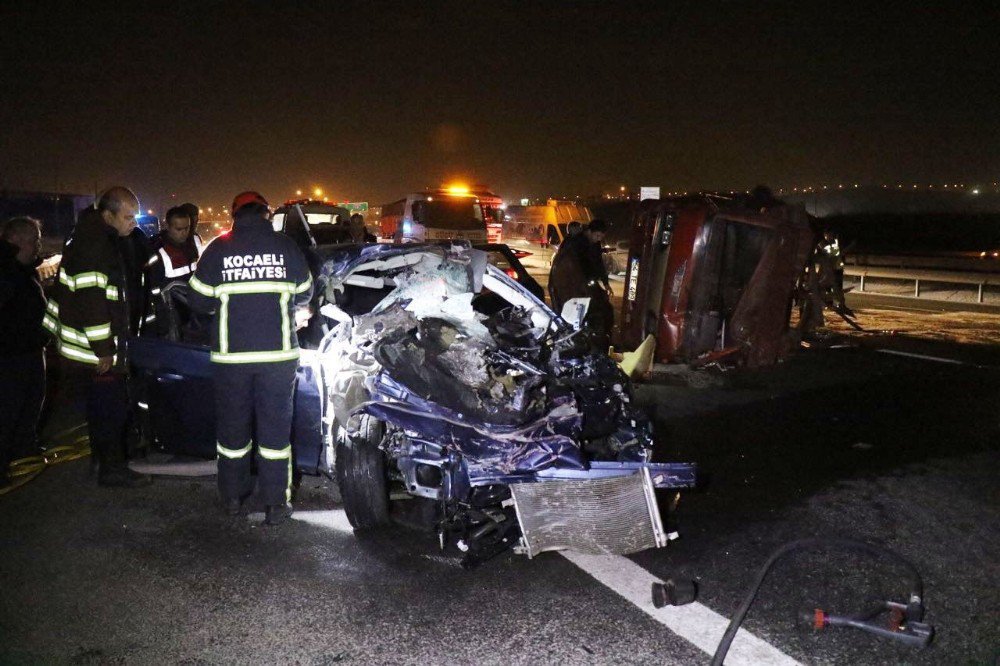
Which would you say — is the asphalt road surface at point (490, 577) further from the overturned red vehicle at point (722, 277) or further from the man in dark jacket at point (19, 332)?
the overturned red vehicle at point (722, 277)

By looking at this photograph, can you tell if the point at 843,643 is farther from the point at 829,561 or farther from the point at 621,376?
the point at 621,376

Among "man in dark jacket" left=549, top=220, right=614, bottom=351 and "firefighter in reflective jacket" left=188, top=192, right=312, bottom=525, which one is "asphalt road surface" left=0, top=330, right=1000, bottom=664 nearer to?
"firefighter in reflective jacket" left=188, top=192, right=312, bottom=525

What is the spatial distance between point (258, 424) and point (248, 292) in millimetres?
763

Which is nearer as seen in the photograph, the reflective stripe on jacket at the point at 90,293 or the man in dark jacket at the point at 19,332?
the reflective stripe on jacket at the point at 90,293

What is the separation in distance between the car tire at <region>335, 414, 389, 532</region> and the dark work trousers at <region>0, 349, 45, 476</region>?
2.51 m

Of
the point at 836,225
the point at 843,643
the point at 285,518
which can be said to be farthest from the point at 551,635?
the point at 836,225

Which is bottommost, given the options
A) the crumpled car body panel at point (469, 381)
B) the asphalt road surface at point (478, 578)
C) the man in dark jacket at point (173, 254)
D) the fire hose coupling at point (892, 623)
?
the asphalt road surface at point (478, 578)

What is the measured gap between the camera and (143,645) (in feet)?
10.7

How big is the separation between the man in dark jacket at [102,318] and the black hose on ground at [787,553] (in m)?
3.80

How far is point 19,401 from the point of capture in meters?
5.28

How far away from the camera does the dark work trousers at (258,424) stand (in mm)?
4449

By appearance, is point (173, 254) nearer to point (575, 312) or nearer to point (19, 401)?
point (19, 401)

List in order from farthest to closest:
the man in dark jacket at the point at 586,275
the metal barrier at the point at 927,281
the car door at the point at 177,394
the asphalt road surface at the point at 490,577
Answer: the metal barrier at the point at 927,281
the man in dark jacket at the point at 586,275
the car door at the point at 177,394
the asphalt road surface at the point at 490,577

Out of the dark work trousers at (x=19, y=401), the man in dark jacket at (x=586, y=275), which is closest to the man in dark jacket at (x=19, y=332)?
the dark work trousers at (x=19, y=401)
